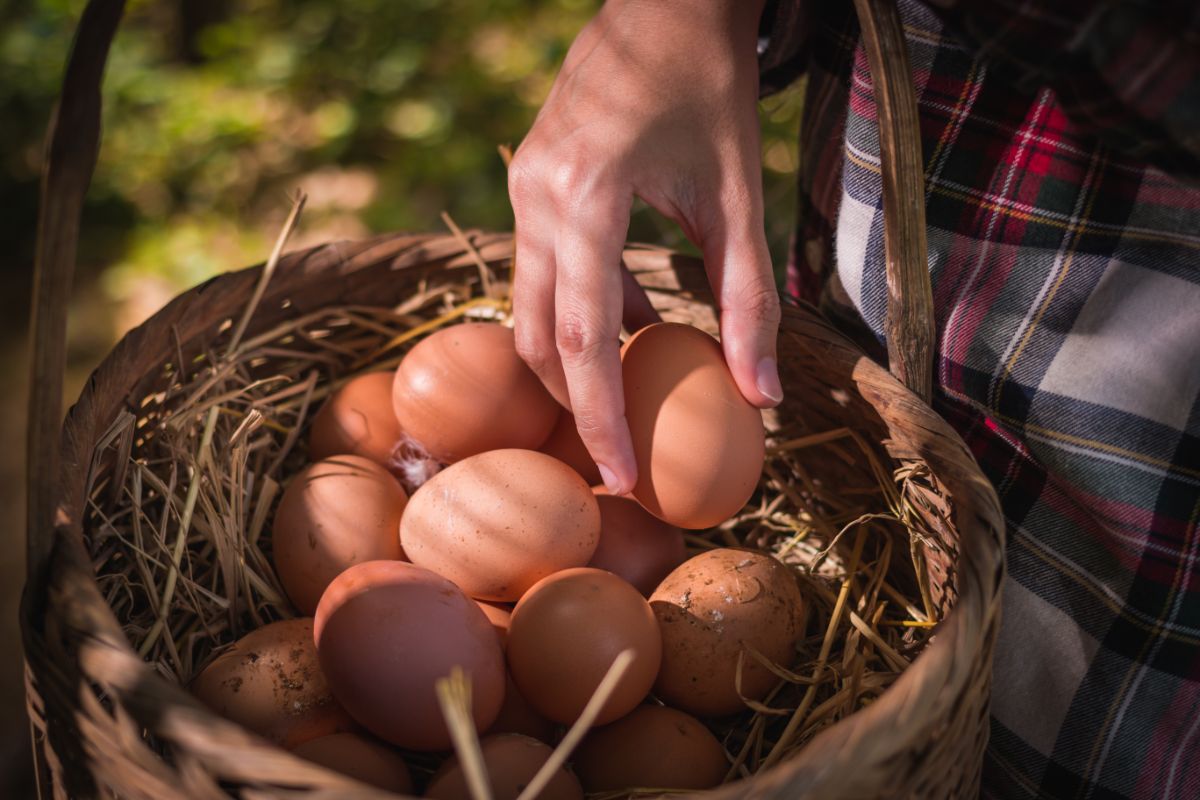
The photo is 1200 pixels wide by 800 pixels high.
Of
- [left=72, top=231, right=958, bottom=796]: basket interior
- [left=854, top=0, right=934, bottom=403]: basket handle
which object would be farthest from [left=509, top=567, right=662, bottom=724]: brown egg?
[left=854, top=0, right=934, bottom=403]: basket handle

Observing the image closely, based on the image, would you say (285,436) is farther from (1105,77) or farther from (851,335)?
(1105,77)

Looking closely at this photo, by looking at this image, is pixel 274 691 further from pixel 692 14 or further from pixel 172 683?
pixel 692 14

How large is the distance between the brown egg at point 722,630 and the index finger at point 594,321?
17cm

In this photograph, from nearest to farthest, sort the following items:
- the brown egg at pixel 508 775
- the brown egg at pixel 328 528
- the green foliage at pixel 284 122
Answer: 1. the brown egg at pixel 508 775
2. the brown egg at pixel 328 528
3. the green foliage at pixel 284 122

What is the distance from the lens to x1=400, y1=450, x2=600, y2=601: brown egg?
95 centimetres

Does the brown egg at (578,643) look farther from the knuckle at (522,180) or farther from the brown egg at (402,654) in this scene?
the knuckle at (522,180)

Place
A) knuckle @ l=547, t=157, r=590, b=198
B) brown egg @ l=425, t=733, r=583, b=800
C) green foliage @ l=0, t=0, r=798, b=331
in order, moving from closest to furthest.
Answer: brown egg @ l=425, t=733, r=583, b=800 < knuckle @ l=547, t=157, r=590, b=198 < green foliage @ l=0, t=0, r=798, b=331

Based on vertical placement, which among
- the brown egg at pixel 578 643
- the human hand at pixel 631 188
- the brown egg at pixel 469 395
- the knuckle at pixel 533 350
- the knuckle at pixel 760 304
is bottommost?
the brown egg at pixel 578 643

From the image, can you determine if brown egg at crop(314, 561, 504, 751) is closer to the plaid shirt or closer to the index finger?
the index finger

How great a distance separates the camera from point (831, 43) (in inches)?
43.4

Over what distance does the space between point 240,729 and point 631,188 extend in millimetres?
568

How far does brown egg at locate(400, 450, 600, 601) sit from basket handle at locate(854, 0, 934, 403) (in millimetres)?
367

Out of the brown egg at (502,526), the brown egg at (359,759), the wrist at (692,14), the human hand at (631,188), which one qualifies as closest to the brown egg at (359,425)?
the brown egg at (502,526)

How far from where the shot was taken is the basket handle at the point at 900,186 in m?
0.81
